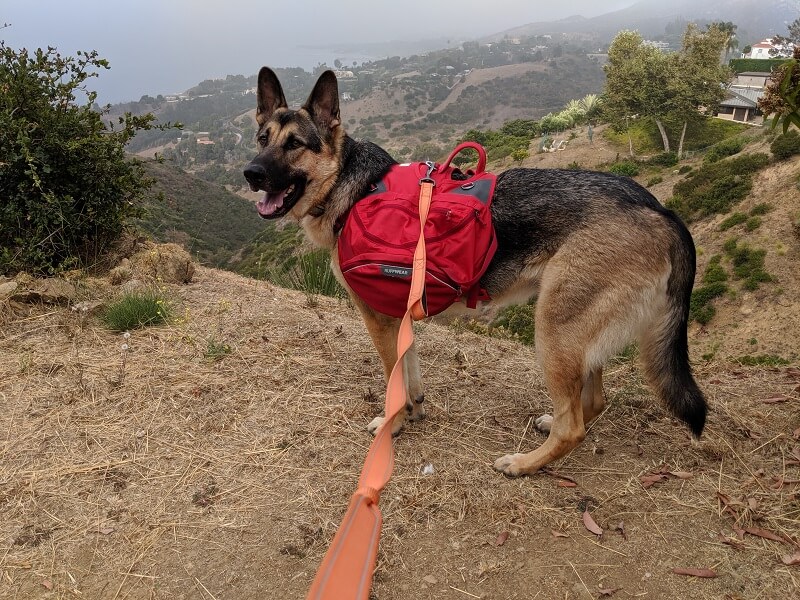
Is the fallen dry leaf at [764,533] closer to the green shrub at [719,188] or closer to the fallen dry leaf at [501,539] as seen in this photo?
the fallen dry leaf at [501,539]

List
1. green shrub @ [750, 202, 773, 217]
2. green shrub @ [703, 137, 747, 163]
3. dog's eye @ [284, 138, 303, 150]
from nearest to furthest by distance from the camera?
1. dog's eye @ [284, 138, 303, 150]
2. green shrub @ [750, 202, 773, 217]
3. green shrub @ [703, 137, 747, 163]

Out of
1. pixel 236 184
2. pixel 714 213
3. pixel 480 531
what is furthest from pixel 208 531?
pixel 236 184

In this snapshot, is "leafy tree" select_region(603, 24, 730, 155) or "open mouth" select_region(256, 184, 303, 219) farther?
"leafy tree" select_region(603, 24, 730, 155)

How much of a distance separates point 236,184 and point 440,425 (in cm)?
9620

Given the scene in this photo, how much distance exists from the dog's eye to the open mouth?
0.26 metres

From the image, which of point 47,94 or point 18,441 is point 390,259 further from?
point 47,94

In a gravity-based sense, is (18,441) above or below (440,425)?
above

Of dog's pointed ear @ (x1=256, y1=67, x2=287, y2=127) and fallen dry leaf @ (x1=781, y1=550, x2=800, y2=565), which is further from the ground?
dog's pointed ear @ (x1=256, y1=67, x2=287, y2=127)

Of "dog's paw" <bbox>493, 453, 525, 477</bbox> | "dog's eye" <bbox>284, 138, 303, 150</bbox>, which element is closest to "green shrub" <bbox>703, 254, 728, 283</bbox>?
"dog's paw" <bbox>493, 453, 525, 477</bbox>

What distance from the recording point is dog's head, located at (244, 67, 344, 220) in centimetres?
353

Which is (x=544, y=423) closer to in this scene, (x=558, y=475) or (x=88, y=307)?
(x=558, y=475)

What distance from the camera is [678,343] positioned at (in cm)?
325

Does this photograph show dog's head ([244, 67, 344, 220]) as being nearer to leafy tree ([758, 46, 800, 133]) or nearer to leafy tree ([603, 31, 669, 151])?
leafy tree ([758, 46, 800, 133])

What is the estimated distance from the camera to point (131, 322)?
5.30m
